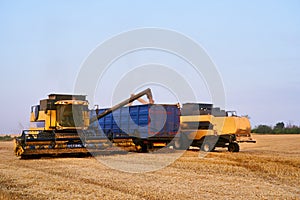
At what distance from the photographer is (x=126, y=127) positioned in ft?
89.1

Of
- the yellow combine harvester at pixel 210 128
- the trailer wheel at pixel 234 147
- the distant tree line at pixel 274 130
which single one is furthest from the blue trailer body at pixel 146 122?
the distant tree line at pixel 274 130

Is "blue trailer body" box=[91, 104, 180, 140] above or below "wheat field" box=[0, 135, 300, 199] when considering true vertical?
above

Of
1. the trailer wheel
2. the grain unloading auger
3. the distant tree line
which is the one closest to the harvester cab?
the grain unloading auger

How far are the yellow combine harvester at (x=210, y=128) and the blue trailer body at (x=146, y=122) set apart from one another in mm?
1760

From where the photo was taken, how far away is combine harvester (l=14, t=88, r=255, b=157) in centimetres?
2216

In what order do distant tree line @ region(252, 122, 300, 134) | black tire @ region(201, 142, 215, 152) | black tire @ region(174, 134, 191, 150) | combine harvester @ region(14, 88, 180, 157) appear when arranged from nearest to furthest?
combine harvester @ region(14, 88, 180, 157) < black tire @ region(201, 142, 215, 152) < black tire @ region(174, 134, 191, 150) < distant tree line @ region(252, 122, 300, 134)

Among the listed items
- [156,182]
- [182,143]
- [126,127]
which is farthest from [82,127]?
[156,182]

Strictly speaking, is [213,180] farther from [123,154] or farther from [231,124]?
[231,124]

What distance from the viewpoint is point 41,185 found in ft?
41.1

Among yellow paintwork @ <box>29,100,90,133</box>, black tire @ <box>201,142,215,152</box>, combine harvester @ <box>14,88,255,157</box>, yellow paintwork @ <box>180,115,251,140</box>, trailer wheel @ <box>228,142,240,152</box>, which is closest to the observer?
combine harvester @ <box>14,88,255,157</box>

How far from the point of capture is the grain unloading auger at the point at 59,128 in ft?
70.2

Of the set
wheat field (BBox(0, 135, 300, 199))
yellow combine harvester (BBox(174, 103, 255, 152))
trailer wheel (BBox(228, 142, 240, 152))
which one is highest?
yellow combine harvester (BBox(174, 103, 255, 152))

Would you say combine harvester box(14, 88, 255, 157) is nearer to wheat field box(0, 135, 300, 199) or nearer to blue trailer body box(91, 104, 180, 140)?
blue trailer body box(91, 104, 180, 140)

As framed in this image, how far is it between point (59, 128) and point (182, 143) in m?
9.19
